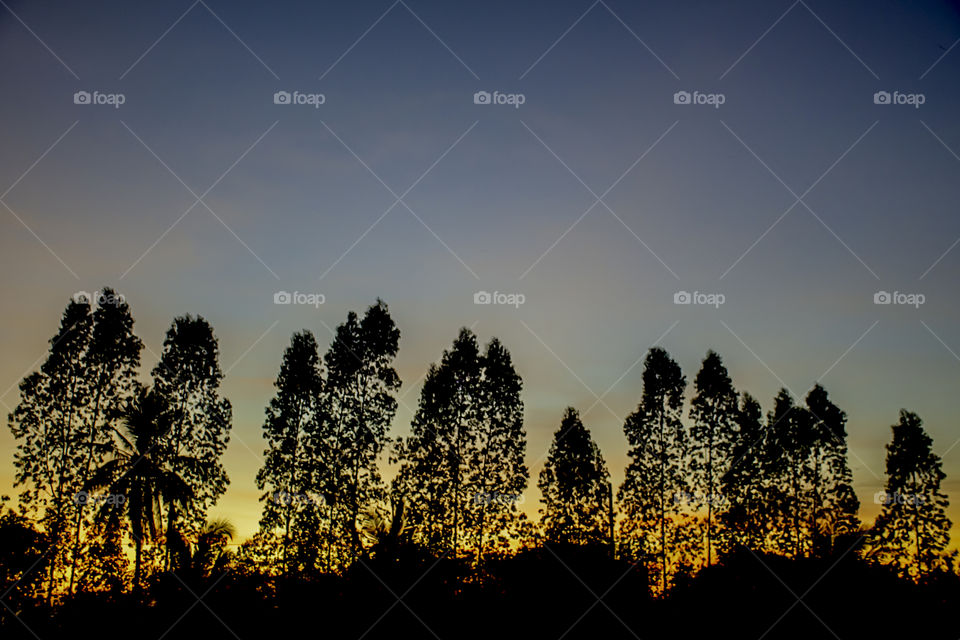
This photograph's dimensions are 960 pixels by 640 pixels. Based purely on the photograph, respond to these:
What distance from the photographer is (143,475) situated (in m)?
28.0

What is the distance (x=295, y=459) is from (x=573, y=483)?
43.7ft

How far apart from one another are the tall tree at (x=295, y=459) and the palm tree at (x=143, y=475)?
3212 mm

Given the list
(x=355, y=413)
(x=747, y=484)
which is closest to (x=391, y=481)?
(x=355, y=413)

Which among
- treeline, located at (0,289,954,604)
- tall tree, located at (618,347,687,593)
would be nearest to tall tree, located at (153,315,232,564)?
treeline, located at (0,289,954,604)

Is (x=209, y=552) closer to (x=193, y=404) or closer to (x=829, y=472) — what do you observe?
(x=193, y=404)

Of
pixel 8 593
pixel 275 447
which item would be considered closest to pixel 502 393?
pixel 275 447

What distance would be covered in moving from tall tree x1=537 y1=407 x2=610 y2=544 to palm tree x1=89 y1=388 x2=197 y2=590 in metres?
16.2

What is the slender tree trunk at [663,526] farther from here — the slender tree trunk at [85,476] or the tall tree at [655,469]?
the slender tree trunk at [85,476]

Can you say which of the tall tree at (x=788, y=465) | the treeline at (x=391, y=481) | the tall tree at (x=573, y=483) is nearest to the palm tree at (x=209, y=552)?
the treeline at (x=391, y=481)

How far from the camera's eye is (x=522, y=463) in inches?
1235

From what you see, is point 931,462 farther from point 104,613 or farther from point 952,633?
point 104,613

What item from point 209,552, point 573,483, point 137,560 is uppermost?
point 573,483

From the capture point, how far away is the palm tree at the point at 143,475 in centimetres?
2711

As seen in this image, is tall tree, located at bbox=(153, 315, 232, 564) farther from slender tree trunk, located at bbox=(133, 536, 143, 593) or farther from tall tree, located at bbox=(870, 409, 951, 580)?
tall tree, located at bbox=(870, 409, 951, 580)
